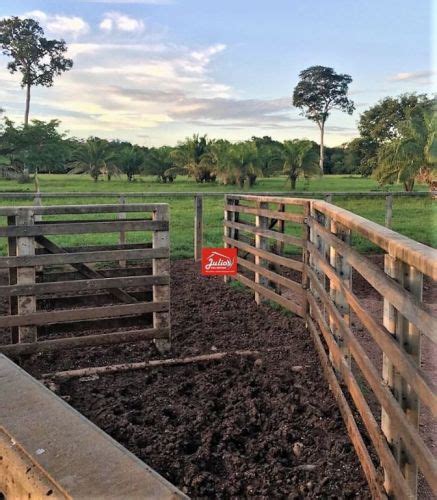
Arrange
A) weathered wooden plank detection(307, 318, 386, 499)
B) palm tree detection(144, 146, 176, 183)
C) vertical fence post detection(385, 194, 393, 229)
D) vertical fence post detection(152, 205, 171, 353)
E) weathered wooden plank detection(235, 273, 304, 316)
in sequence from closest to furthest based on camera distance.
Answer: weathered wooden plank detection(307, 318, 386, 499)
vertical fence post detection(152, 205, 171, 353)
weathered wooden plank detection(235, 273, 304, 316)
vertical fence post detection(385, 194, 393, 229)
palm tree detection(144, 146, 176, 183)

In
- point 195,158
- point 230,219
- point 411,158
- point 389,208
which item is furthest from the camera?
point 195,158

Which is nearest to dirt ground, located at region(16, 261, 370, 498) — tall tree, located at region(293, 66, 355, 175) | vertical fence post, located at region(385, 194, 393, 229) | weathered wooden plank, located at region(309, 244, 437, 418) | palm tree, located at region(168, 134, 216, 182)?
weathered wooden plank, located at region(309, 244, 437, 418)

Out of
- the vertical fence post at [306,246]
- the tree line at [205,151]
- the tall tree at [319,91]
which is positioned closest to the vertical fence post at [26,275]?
the vertical fence post at [306,246]

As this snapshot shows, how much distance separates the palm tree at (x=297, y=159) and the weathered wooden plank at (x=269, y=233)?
25.3m

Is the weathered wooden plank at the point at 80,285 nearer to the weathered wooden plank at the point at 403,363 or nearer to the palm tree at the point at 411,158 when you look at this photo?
the weathered wooden plank at the point at 403,363

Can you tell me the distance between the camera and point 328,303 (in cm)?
391

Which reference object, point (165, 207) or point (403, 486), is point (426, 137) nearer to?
point (165, 207)

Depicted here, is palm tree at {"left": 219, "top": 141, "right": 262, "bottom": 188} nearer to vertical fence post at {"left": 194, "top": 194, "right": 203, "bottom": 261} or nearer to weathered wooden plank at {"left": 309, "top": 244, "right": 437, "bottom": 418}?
vertical fence post at {"left": 194, "top": 194, "right": 203, "bottom": 261}

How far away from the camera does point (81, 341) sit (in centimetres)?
450

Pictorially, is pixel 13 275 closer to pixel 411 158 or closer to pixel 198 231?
pixel 198 231

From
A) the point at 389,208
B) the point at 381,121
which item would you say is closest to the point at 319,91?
the point at 381,121

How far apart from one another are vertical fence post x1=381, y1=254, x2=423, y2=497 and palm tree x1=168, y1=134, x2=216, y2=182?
34390mm

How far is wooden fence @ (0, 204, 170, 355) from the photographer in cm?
426

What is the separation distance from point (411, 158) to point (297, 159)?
40.5 feet
